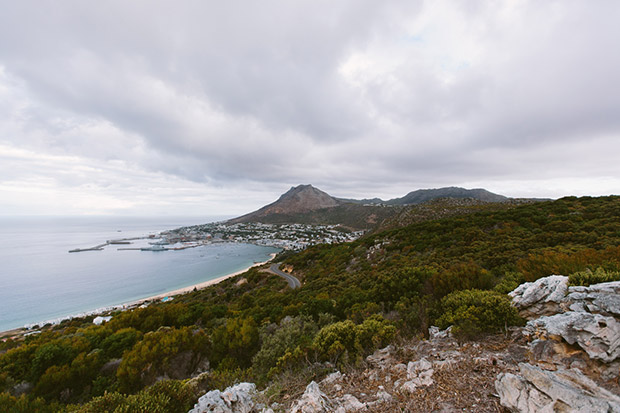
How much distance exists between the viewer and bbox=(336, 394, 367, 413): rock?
11.4ft

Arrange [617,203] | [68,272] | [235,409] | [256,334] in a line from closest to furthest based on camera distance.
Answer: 1. [235,409]
2. [256,334]
3. [617,203]
4. [68,272]

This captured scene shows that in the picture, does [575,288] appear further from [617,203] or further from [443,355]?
[617,203]

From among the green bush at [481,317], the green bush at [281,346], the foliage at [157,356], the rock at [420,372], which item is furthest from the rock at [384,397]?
the foliage at [157,356]

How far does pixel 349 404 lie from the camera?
11.9 feet

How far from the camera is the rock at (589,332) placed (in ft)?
10.9

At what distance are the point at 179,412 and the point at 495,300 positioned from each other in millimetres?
7134

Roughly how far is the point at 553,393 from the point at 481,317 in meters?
2.48

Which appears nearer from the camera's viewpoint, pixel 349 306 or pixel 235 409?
pixel 235 409

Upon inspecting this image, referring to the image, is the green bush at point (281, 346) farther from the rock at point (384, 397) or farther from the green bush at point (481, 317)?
the green bush at point (481, 317)

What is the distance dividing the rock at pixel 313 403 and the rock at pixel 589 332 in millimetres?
4125

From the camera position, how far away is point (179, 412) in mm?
4137

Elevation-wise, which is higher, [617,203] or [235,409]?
[617,203]

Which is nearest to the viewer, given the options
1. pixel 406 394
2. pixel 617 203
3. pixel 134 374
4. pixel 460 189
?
pixel 406 394

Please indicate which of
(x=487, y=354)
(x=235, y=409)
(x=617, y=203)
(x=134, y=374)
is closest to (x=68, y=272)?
(x=134, y=374)
